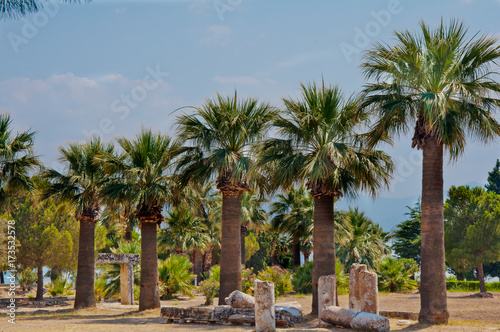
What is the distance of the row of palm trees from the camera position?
609 inches

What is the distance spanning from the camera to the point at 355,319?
13805 mm

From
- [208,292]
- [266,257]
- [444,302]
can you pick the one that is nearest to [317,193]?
[444,302]

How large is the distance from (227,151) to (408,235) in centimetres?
4461

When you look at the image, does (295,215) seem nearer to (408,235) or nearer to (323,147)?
(323,147)

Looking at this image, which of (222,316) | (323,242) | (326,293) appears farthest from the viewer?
(323,242)

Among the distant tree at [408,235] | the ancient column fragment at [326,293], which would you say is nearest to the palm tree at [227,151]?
the ancient column fragment at [326,293]

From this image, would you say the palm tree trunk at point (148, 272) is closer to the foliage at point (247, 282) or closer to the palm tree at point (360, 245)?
the foliage at point (247, 282)

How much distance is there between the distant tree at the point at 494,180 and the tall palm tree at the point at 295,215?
3802 cm

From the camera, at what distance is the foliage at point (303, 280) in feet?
112

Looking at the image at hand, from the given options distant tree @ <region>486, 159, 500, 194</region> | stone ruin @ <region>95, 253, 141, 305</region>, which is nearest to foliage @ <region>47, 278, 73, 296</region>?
stone ruin @ <region>95, 253, 141, 305</region>

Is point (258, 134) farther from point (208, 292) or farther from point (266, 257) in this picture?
point (266, 257)

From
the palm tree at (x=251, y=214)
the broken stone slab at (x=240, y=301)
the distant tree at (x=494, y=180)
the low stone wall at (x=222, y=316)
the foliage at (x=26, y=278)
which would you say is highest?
the distant tree at (x=494, y=180)

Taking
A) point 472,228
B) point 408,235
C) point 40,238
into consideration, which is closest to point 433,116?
point 472,228

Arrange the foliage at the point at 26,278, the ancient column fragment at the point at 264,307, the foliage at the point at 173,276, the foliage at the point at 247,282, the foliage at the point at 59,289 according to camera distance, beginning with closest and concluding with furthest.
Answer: the ancient column fragment at the point at 264,307, the foliage at the point at 247,282, the foliage at the point at 173,276, the foliage at the point at 59,289, the foliage at the point at 26,278
